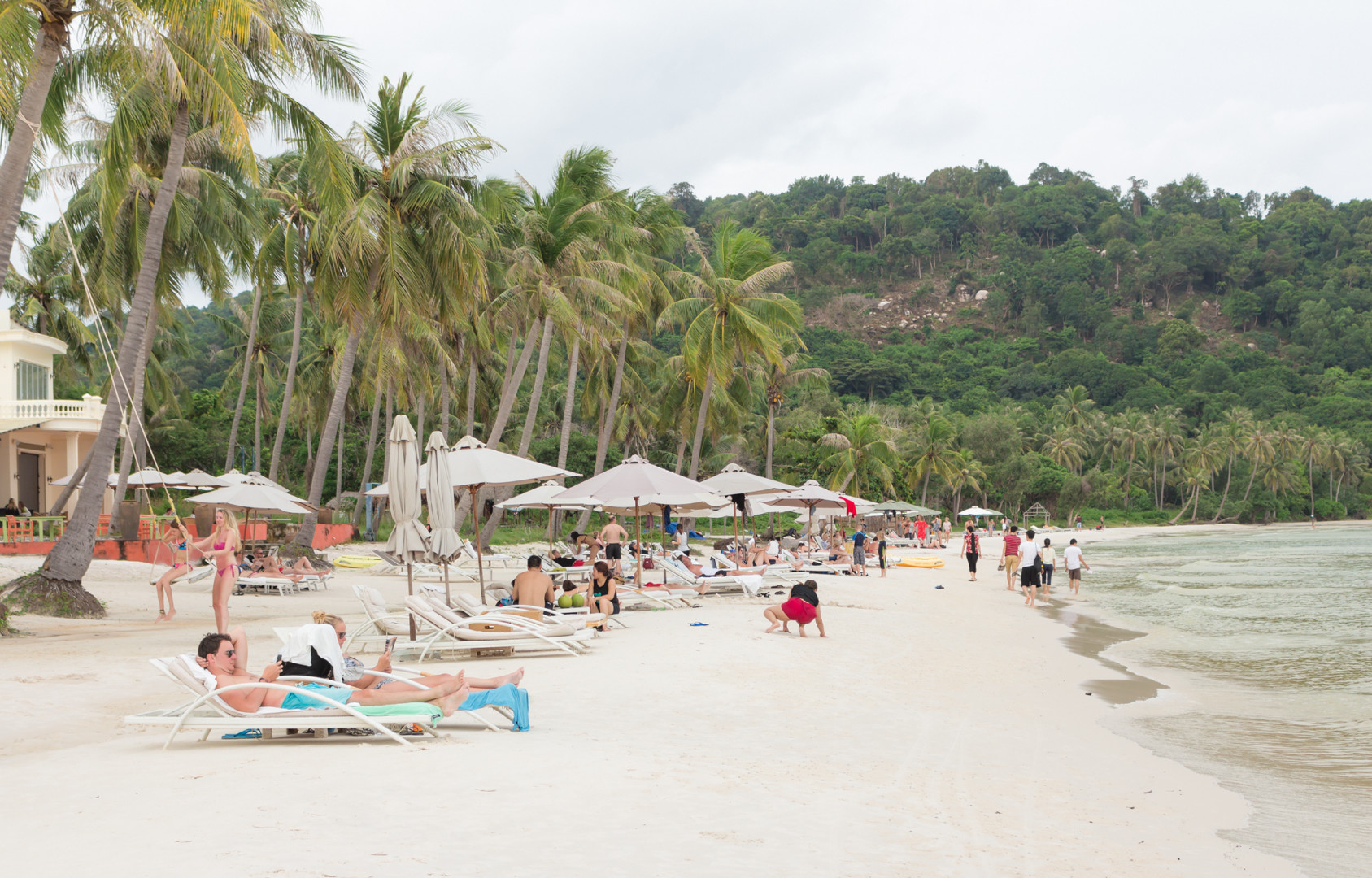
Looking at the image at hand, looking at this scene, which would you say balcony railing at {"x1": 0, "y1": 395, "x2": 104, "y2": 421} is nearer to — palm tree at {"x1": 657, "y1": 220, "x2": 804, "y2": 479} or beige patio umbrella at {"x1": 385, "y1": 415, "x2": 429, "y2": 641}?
palm tree at {"x1": 657, "y1": 220, "x2": 804, "y2": 479}

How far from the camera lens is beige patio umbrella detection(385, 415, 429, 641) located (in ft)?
31.5

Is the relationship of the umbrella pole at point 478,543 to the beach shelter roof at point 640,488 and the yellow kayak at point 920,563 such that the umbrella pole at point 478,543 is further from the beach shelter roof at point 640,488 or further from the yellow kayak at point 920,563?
the yellow kayak at point 920,563

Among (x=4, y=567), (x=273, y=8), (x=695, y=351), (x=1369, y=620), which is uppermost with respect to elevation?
(x=273, y=8)

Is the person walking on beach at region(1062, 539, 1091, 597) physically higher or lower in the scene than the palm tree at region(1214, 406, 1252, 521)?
lower

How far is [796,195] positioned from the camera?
12469 cm

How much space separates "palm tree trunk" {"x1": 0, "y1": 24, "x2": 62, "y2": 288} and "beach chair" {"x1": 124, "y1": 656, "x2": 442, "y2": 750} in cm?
685

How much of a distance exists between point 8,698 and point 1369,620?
19865mm

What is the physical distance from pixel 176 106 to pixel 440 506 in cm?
791

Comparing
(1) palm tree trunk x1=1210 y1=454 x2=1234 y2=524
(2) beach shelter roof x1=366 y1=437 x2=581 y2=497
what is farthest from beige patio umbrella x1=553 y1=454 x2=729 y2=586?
(1) palm tree trunk x1=1210 y1=454 x2=1234 y2=524

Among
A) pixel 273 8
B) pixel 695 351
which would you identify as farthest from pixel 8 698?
pixel 695 351

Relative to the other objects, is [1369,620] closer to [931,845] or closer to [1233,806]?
[1233,806]

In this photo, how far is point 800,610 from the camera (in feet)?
36.8

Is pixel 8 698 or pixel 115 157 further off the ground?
pixel 115 157

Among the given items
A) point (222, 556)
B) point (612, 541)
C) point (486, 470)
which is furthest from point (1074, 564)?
point (222, 556)
